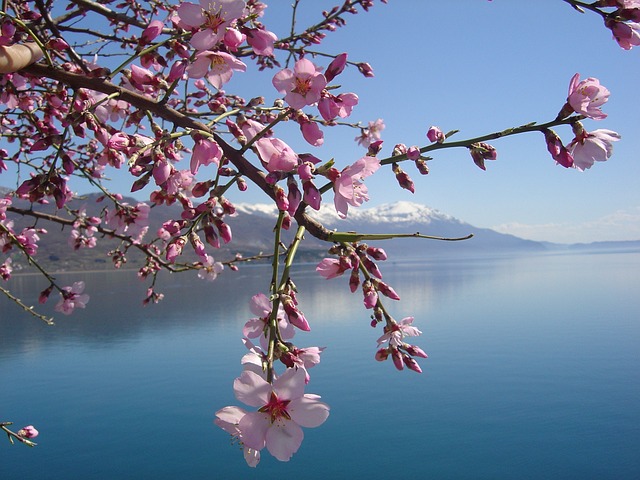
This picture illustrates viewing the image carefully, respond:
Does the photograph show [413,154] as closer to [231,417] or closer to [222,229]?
[222,229]

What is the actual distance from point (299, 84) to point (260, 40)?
0.54 ft

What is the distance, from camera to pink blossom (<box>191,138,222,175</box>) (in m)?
1.15

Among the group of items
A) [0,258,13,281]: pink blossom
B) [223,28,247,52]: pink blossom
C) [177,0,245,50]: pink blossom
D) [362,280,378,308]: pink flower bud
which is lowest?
[0,258,13,281]: pink blossom

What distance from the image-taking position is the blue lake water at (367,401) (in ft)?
45.7

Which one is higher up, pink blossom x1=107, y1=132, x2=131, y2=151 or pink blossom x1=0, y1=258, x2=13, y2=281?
pink blossom x1=107, y1=132, x2=131, y2=151

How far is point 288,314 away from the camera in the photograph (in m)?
1.04

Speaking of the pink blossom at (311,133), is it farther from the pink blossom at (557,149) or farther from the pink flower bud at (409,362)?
the pink flower bud at (409,362)

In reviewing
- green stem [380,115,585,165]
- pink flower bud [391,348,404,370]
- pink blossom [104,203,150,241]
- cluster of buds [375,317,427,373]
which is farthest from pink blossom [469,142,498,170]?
pink blossom [104,203,150,241]

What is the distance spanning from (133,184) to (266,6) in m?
2.96

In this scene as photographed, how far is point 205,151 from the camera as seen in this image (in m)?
1.15

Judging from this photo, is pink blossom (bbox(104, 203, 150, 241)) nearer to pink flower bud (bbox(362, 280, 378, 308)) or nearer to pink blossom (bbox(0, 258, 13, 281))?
pink flower bud (bbox(362, 280, 378, 308))

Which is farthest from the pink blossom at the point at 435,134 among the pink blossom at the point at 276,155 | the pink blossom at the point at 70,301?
the pink blossom at the point at 70,301

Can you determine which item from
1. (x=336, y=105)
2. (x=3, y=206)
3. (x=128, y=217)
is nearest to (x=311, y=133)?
(x=336, y=105)

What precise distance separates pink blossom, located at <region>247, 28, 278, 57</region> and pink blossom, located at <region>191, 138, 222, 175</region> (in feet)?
0.89
